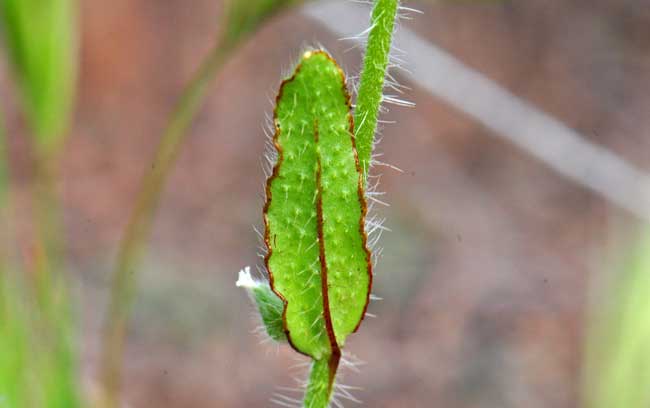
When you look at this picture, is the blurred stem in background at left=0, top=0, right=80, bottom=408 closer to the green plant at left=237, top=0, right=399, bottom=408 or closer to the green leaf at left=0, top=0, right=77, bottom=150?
the green leaf at left=0, top=0, right=77, bottom=150

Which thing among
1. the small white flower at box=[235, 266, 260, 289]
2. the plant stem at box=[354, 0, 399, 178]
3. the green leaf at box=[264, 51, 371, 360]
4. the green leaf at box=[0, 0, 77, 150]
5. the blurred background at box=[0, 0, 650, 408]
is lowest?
the blurred background at box=[0, 0, 650, 408]

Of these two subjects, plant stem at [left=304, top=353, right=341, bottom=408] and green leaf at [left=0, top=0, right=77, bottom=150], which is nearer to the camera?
plant stem at [left=304, top=353, right=341, bottom=408]

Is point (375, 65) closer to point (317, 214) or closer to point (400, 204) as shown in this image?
point (317, 214)

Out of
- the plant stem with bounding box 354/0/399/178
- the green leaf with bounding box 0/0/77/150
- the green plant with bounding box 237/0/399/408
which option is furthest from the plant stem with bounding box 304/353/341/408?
the green leaf with bounding box 0/0/77/150

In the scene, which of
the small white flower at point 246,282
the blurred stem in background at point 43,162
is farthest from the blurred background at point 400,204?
the small white flower at point 246,282

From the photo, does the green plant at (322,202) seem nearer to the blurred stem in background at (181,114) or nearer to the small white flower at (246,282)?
the small white flower at (246,282)

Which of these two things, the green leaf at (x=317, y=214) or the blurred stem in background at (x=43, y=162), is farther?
the blurred stem in background at (x=43, y=162)

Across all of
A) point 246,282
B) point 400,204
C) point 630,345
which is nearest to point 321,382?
point 246,282

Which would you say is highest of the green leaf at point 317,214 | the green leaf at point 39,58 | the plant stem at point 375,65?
the plant stem at point 375,65
